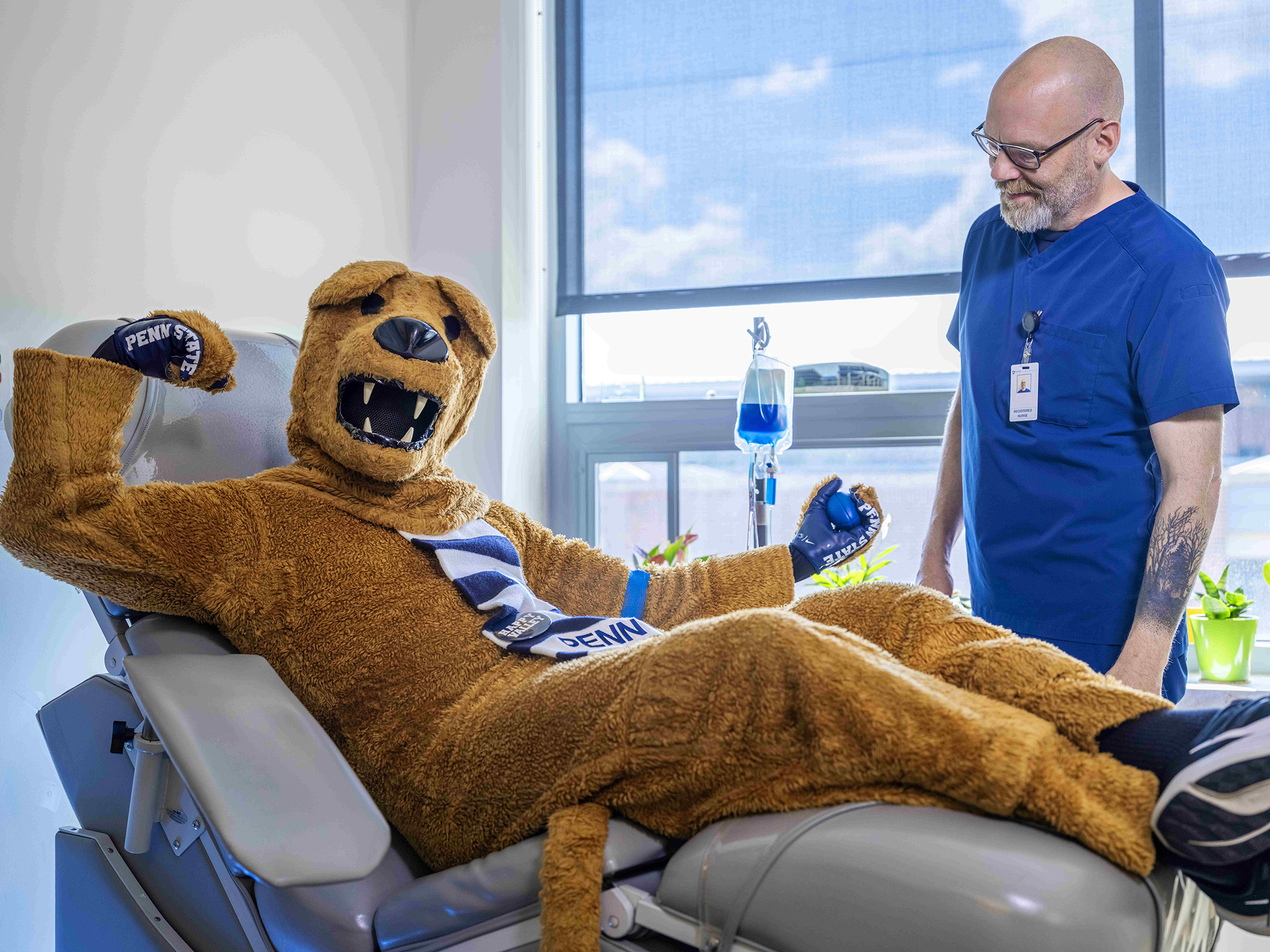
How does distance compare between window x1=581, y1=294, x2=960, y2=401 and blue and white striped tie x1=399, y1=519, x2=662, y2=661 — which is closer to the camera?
blue and white striped tie x1=399, y1=519, x2=662, y2=661

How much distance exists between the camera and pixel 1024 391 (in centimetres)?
140

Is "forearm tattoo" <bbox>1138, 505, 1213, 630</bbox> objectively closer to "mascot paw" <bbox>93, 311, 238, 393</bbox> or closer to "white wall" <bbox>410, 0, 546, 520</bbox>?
"mascot paw" <bbox>93, 311, 238, 393</bbox>

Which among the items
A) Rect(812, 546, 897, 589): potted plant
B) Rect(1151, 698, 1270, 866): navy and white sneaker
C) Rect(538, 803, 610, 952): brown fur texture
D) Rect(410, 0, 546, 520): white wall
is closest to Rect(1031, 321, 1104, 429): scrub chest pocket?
Rect(812, 546, 897, 589): potted plant

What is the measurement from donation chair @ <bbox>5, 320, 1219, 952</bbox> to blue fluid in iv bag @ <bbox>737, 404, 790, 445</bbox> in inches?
41.8

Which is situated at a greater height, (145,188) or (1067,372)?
(145,188)

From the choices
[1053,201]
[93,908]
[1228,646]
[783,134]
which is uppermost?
[783,134]

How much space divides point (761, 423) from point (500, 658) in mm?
952

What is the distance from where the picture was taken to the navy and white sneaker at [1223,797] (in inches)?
23.7

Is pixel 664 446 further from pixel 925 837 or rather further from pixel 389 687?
pixel 925 837

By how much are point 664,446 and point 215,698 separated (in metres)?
1.61

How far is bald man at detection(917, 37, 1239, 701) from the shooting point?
48.8 inches

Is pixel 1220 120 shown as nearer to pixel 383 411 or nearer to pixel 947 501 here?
pixel 947 501

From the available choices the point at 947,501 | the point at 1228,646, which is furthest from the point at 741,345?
the point at 1228,646

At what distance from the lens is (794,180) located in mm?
2230
